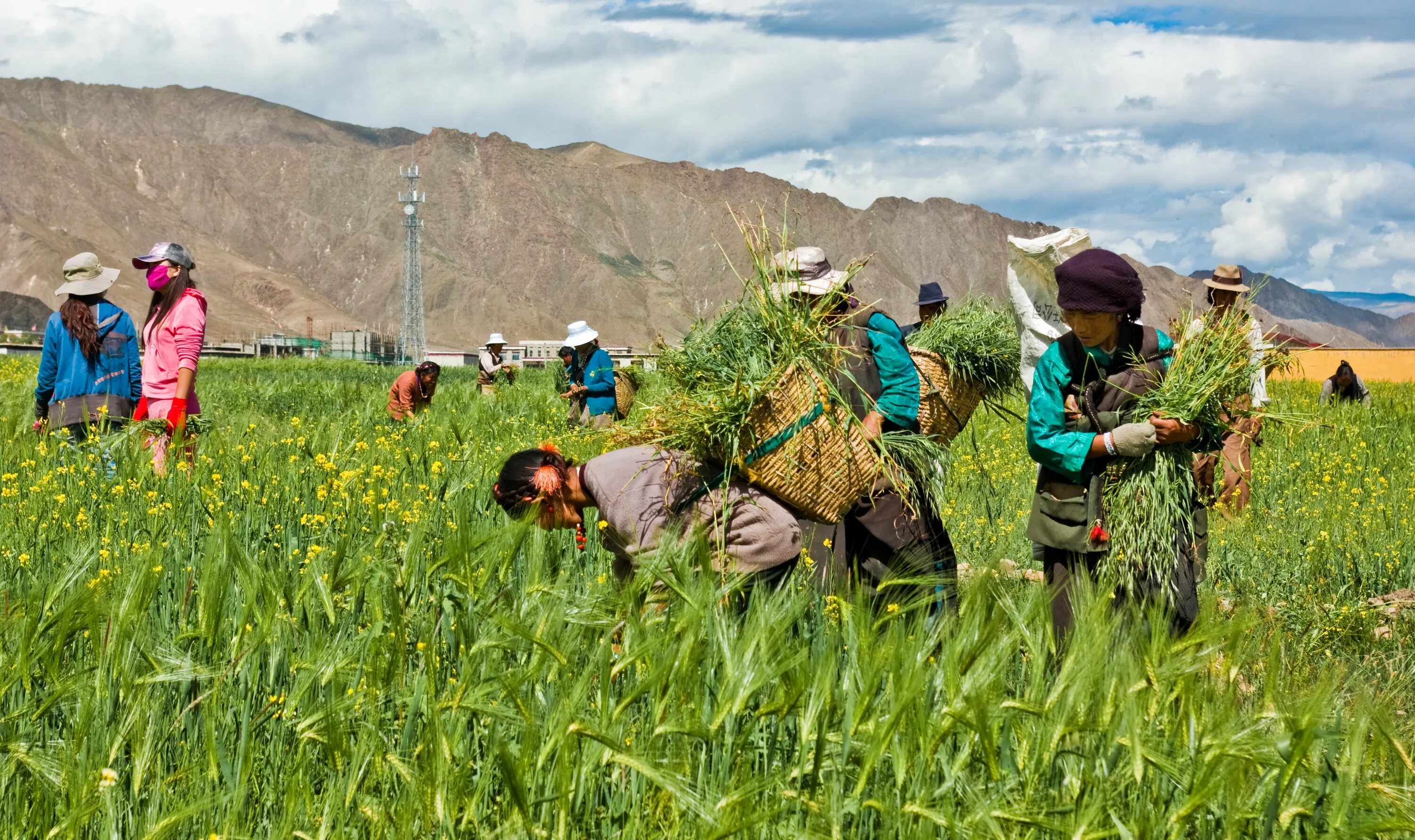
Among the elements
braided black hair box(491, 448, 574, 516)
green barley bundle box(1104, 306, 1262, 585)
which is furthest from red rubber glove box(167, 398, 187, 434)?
green barley bundle box(1104, 306, 1262, 585)

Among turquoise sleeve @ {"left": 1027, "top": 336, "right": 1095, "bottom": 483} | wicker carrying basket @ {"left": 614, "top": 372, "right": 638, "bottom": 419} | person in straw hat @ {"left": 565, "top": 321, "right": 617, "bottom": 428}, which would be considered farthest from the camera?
wicker carrying basket @ {"left": 614, "top": 372, "right": 638, "bottom": 419}

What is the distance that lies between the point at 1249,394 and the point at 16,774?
3.61 metres

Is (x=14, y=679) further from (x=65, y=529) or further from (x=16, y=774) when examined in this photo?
(x=65, y=529)

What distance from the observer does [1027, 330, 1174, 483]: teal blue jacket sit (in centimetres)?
392

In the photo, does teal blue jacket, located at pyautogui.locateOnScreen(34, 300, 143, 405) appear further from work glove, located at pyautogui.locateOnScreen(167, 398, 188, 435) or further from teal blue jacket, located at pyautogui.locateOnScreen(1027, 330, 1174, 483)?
teal blue jacket, located at pyautogui.locateOnScreen(1027, 330, 1174, 483)

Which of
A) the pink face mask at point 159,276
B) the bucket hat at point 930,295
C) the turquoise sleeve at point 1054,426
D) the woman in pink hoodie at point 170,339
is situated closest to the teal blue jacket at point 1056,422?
the turquoise sleeve at point 1054,426

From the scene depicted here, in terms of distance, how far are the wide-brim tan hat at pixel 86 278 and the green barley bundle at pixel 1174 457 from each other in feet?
17.5

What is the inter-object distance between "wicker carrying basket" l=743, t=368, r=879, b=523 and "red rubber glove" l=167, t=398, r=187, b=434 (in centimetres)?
406

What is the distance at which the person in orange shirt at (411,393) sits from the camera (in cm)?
1154

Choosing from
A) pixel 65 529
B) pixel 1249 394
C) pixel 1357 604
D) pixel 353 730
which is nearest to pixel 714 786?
pixel 353 730

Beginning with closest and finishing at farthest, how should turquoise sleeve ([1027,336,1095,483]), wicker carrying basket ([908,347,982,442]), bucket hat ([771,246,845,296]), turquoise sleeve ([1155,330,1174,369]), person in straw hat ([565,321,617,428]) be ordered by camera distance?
bucket hat ([771,246,845,296]), turquoise sleeve ([1027,336,1095,483]), turquoise sleeve ([1155,330,1174,369]), wicker carrying basket ([908,347,982,442]), person in straw hat ([565,321,617,428])

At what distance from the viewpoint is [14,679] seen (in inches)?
101

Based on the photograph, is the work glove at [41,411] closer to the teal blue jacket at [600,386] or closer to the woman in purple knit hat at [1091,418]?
the teal blue jacket at [600,386]

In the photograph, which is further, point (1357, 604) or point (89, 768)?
point (1357, 604)
